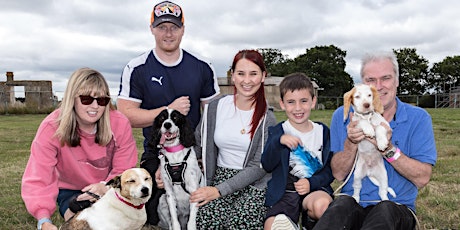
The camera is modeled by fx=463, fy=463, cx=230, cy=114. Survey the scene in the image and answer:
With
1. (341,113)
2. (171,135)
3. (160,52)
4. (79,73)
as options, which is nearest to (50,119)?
(79,73)

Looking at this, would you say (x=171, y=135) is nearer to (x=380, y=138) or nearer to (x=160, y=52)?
(x=160, y=52)

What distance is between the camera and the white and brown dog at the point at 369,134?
3943 millimetres

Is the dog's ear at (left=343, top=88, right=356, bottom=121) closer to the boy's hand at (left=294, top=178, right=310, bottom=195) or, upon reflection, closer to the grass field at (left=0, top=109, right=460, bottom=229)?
the boy's hand at (left=294, top=178, right=310, bottom=195)

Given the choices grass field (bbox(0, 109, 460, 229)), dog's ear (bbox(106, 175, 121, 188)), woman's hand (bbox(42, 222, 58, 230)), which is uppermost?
dog's ear (bbox(106, 175, 121, 188))

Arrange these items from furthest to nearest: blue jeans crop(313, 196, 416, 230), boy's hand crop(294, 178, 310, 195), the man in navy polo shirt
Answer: the man in navy polo shirt, boy's hand crop(294, 178, 310, 195), blue jeans crop(313, 196, 416, 230)

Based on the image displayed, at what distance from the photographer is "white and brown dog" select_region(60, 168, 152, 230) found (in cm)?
407

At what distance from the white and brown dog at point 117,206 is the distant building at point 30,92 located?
32.6m

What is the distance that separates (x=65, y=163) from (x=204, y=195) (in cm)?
144

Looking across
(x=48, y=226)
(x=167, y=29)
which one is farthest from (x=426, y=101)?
(x=48, y=226)

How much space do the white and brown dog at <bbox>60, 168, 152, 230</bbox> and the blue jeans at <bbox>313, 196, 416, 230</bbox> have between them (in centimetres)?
158

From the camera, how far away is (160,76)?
5430 millimetres

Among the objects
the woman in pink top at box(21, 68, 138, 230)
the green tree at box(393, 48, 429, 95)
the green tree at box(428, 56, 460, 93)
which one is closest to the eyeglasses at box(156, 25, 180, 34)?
the woman in pink top at box(21, 68, 138, 230)

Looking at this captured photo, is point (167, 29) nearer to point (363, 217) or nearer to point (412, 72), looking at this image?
point (363, 217)

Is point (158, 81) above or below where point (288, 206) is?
above
